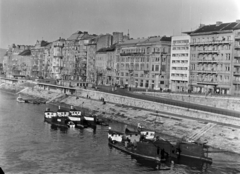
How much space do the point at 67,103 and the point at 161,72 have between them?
23.6m

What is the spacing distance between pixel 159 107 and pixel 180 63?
28.2 metres

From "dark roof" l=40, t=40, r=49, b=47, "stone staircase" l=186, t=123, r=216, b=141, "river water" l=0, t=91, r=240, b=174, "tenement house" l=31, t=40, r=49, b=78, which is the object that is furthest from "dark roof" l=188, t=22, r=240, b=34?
"dark roof" l=40, t=40, r=49, b=47

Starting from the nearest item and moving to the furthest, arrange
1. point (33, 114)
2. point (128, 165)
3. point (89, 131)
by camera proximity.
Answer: point (128, 165), point (89, 131), point (33, 114)

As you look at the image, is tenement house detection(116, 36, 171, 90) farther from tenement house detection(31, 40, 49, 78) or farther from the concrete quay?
tenement house detection(31, 40, 49, 78)

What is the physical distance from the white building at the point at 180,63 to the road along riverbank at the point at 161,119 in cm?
1810

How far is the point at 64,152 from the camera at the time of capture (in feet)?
136

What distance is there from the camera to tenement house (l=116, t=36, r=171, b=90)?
97625 mm

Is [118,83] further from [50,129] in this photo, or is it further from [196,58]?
[50,129]

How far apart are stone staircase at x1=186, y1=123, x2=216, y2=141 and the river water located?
7.45 meters

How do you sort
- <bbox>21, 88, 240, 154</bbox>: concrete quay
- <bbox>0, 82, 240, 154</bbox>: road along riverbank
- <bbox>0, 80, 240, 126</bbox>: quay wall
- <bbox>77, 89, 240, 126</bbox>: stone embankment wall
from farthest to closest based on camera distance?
<bbox>0, 80, 240, 126</bbox>: quay wall < <bbox>77, 89, 240, 126</bbox>: stone embankment wall < <bbox>0, 82, 240, 154</bbox>: road along riverbank < <bbox>21, 88, 240, 154</bbox>: concrete quay

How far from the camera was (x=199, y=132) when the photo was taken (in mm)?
51562

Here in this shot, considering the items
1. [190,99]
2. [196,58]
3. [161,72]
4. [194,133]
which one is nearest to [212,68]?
[196,58]

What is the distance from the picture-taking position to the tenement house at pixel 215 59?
248ft

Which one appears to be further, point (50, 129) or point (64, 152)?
point (50, 129)
